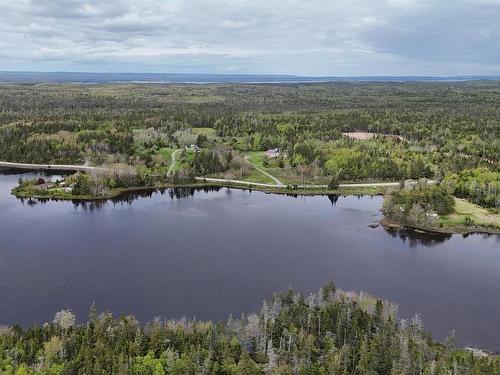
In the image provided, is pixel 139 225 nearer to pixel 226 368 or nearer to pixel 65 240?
pixel 65 240

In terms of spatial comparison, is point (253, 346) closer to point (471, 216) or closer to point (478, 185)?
point (471, 216)

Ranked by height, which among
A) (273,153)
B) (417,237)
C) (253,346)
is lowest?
(417,237)

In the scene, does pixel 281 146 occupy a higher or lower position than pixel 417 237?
higher

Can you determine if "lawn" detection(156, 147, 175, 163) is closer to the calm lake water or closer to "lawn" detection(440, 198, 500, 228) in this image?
the calm lake water

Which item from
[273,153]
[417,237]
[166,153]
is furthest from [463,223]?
[166,153]

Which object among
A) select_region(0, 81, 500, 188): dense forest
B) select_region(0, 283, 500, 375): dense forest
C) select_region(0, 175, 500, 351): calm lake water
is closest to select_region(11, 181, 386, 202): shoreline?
select_region(0, 81, 500, 188): dense forest

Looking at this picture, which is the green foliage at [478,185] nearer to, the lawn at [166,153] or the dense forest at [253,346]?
the dense forest at [253,346]
